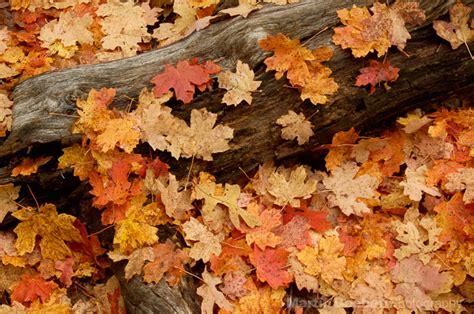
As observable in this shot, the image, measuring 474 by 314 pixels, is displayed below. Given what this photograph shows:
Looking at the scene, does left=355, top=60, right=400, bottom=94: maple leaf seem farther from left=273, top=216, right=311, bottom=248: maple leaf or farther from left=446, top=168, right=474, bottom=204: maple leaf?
left=273, top=216, right=311, bottom=248: maple leaf

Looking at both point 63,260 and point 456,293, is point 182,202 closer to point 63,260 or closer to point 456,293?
point 63,260

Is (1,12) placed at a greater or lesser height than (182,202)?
greater

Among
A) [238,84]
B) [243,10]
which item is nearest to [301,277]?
[238,84]

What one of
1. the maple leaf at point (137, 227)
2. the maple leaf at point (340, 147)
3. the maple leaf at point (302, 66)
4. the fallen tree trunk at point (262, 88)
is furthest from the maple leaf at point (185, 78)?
the maple leaf at point (340, 147)

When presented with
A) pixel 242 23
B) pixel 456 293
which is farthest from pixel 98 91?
pixel 456 293

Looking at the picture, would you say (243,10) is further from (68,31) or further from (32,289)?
(32,289)
